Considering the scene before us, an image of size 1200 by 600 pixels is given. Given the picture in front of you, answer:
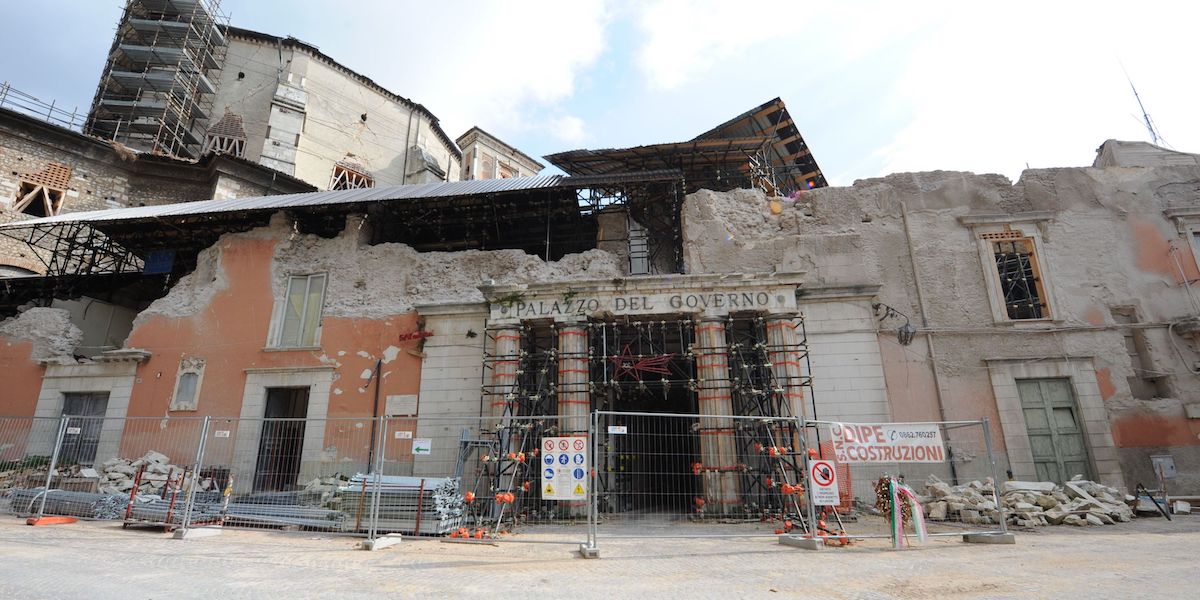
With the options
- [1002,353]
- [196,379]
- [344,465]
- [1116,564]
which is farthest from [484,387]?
[1002,353]

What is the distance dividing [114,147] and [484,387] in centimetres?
2701

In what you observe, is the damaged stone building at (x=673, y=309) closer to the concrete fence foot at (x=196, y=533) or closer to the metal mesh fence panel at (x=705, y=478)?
the metal mesh fence panel at (x=705, y=478)

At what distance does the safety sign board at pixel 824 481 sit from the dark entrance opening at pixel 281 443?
13.4m

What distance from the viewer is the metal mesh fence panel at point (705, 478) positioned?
1127 cm

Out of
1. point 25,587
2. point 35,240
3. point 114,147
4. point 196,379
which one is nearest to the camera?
point 25,587

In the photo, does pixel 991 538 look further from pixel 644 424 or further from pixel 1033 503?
pixel 644 424

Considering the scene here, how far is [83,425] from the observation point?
58.9ft

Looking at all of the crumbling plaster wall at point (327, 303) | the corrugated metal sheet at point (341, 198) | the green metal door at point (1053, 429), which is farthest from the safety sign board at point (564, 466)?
the green metal door at point (1053, 429)

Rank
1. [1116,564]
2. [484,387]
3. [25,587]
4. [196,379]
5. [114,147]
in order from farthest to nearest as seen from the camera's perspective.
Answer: [114,147] → [196,379] → [484,387] → [1116,564] → [25,587]

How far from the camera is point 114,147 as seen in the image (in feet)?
92.7

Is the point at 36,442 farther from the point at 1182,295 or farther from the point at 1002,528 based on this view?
the point at 1182,295

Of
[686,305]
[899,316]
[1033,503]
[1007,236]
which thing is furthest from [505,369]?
[1007,236]

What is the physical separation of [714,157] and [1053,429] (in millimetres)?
11915

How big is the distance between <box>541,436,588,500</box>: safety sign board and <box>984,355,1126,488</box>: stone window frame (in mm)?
10922
